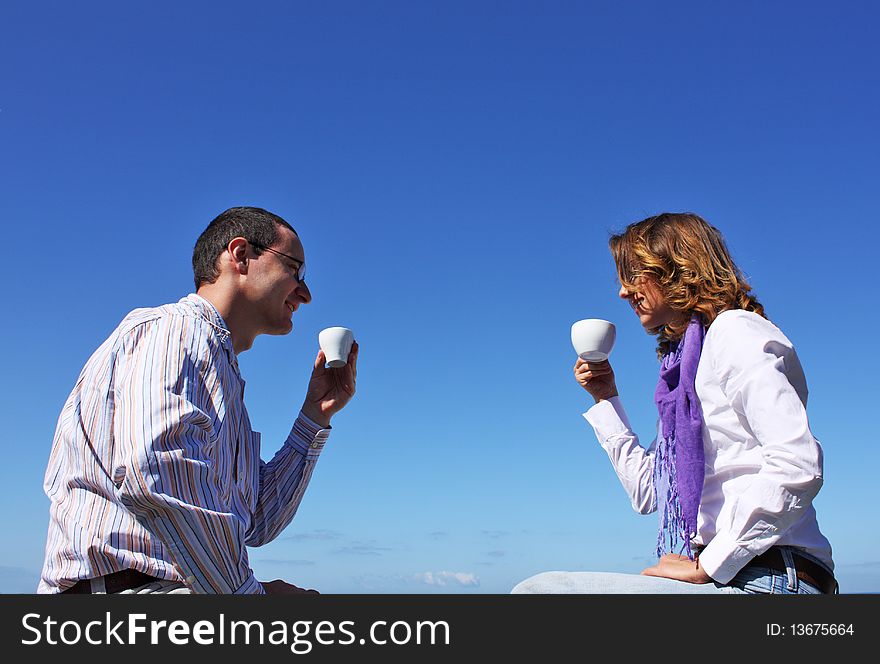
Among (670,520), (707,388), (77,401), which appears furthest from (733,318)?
(77,401)

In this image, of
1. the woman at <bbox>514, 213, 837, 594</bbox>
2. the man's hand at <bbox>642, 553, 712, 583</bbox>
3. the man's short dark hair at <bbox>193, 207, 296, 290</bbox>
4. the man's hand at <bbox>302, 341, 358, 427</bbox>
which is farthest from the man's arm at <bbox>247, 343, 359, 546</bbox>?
the man's hand at <bbox>642, 553, 712, 583</bbox>

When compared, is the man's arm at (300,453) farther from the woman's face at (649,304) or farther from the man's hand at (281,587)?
the woman's face at (649,304)

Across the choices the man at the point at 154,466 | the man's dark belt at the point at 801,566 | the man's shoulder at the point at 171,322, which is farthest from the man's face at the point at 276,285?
the man's dark belt at the point at 801,566

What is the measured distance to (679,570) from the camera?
266 cm

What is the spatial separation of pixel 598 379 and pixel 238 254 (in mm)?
1930

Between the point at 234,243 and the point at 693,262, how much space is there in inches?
82.9

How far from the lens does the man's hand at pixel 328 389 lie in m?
4.36

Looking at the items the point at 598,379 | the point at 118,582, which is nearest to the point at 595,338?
the point at 598,379

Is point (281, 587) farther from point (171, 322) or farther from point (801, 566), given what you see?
point (801, 566)

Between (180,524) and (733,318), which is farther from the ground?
(733,318)

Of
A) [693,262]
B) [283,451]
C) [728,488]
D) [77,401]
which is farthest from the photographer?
[283,451]

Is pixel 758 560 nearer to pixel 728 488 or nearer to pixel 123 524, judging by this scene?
pixel 728 488
